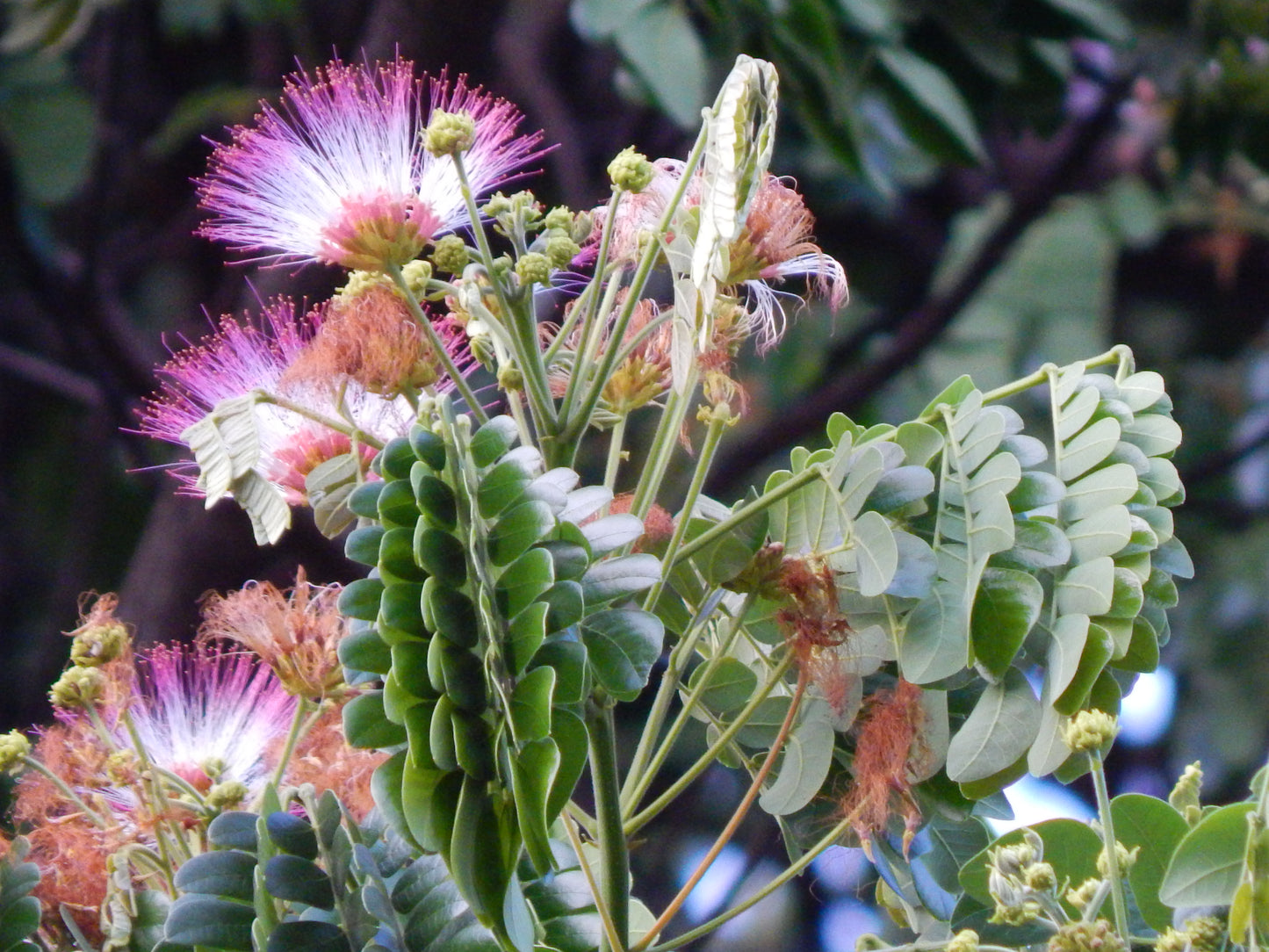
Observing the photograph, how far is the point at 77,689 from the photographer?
1080mm

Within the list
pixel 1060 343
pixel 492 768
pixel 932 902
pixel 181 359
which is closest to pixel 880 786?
pixel 932 902

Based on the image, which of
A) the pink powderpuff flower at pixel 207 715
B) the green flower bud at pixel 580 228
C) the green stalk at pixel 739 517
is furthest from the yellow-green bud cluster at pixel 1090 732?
the pink powderpuff flower at pixel 207 715

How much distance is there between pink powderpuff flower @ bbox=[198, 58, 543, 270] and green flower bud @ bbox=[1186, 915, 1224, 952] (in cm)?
63

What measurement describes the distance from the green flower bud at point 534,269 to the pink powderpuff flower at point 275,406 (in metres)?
0.15

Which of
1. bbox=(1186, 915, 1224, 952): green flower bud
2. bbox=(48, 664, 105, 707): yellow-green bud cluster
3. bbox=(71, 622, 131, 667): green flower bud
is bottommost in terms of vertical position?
bbox=(1186, 915, 1224, 952): green flower bud

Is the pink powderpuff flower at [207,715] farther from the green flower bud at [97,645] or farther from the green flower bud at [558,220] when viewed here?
the green flower bud at [558,220]

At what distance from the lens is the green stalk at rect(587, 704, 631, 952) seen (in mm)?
955

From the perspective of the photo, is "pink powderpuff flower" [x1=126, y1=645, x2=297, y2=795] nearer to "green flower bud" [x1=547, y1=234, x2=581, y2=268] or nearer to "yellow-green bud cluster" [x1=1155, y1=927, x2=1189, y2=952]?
"green flower bud" [x1=547, y1=234, x2=581, y2=268]

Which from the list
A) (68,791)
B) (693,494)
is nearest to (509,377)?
(693,494)

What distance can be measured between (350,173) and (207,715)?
428 millimetres

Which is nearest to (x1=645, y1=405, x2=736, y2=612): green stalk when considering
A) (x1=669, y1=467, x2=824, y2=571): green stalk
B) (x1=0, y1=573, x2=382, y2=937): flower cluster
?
(x1=669, y1=467, x2=824, y2=571): green stalk

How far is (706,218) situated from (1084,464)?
303 millimetres

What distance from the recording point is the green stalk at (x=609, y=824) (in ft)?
3.13

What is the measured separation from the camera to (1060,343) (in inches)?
153
